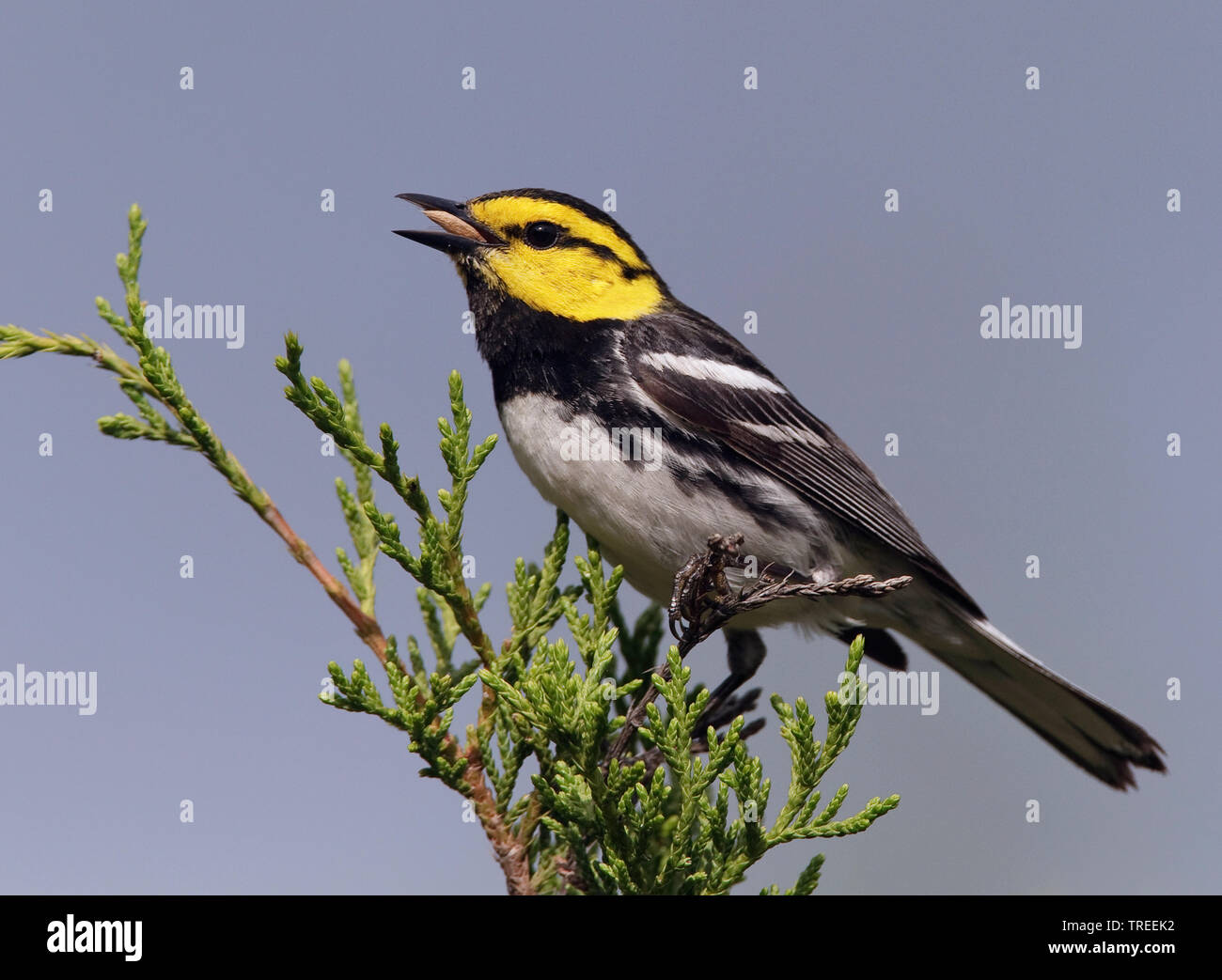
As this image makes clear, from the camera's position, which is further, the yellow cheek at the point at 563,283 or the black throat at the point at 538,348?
the yellow cheek at the point at 563,283

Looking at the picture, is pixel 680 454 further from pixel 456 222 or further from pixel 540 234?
pixel 456 222

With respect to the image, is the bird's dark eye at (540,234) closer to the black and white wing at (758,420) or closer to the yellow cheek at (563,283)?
the yellow cheek at (563,283)

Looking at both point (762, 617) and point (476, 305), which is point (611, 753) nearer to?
point (762, 617)

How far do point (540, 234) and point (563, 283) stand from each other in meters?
0.21

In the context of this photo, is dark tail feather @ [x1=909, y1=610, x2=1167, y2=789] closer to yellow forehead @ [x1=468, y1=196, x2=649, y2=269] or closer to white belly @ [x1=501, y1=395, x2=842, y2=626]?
white belly @ [x1=501, y1=395, x2=842, y2=626]

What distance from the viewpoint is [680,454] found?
3488 mm

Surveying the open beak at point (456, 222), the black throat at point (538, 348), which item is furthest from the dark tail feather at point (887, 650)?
the open beak at point (456, 222)

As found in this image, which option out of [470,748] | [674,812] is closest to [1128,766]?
[674,812]

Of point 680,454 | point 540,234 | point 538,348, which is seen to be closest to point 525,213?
point 540,234

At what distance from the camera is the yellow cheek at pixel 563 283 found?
12.1 feet

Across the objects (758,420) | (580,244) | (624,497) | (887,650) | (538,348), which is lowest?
(887,650)

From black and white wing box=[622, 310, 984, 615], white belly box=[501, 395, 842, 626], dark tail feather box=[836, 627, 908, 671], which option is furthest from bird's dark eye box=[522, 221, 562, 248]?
dark tail feather box=[836, 627, 908, 671]

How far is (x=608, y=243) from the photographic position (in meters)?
3.97

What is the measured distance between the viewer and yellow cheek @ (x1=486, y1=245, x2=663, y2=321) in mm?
3695
